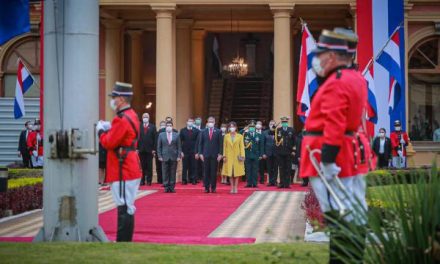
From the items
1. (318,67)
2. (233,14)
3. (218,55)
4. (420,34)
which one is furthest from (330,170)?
(218,55)

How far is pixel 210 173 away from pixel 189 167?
5088 mm

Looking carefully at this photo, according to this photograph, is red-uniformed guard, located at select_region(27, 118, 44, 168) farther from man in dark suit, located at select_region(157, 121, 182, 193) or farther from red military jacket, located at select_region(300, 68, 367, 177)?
red military jacket, located at select_region(300, 68, 367, 177)

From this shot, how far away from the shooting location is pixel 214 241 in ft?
43.5

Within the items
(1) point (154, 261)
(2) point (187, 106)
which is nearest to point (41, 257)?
(1) point (154, 261)

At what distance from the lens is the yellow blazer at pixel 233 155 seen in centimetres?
2599

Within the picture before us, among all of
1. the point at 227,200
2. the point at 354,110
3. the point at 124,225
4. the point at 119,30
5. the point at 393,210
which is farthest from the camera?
the point at 119,30

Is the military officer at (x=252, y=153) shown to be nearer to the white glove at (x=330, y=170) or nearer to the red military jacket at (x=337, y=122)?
the red military jacket at (x=337, y=122)

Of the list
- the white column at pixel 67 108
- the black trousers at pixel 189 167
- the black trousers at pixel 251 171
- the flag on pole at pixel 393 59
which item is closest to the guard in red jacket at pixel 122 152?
the white column at pixel 67 108

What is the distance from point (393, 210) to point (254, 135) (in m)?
22.7

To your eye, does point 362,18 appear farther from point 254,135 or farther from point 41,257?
point 41,257

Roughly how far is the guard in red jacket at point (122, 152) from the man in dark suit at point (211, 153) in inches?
579

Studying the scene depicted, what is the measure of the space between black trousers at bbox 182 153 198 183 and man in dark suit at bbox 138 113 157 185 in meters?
1.37

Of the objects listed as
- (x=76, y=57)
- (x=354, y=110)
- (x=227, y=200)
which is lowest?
(x=227, y=200)

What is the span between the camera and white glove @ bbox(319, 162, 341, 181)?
7431 mm
